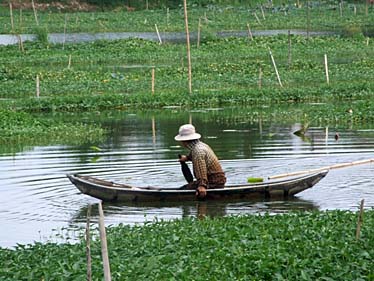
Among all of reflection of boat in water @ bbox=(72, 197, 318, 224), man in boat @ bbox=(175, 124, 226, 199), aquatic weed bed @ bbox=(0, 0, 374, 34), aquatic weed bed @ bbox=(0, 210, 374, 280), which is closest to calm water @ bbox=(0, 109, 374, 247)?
reflection of boat in water @ bbox=(72, 197, 318, 224)

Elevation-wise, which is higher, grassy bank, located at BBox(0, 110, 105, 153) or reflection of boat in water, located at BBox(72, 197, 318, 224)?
grassy bank, located at BBox(0, 110, 105, 153)

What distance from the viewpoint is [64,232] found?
14828 millimetres

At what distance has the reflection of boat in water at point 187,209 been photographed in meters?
15.9

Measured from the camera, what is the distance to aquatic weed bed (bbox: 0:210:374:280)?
1065 cm

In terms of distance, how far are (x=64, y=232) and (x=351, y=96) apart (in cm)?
1867

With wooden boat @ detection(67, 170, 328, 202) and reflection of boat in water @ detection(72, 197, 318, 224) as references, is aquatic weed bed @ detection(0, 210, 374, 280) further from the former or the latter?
wooden boat @ detection(67, 170, 328, 202)

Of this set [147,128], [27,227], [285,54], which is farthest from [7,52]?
[27,227]

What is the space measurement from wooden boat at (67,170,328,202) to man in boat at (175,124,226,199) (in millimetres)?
203

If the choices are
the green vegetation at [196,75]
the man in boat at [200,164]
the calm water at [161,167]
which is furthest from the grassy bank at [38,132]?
the man in boat at [200,164]

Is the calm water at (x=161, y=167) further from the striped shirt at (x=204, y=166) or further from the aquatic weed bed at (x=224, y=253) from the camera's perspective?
the aquatic weed bed at (x=224, y=253)

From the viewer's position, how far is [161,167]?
66.1ft

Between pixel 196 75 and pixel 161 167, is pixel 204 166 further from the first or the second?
pixel 196 75

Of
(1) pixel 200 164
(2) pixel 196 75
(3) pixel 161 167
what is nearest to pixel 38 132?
(3) pixel 161 167

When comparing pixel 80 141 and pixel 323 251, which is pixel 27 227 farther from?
pixel 80 141
